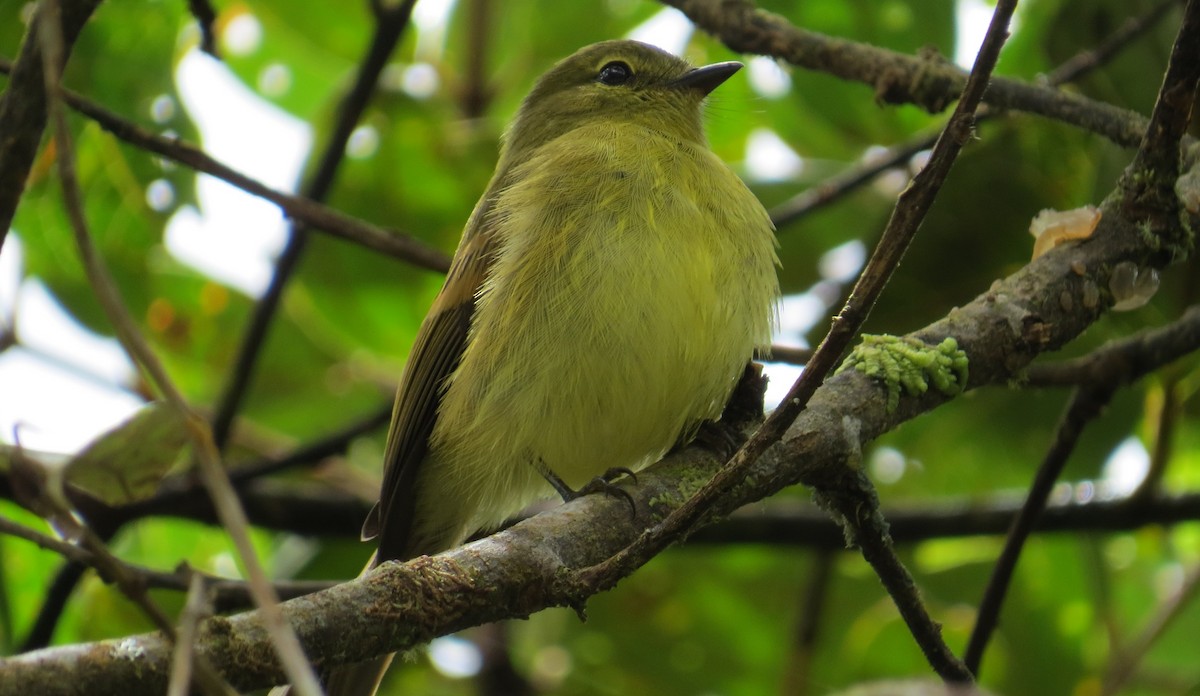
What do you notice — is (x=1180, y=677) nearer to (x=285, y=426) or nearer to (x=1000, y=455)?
(x=1000, y=455)

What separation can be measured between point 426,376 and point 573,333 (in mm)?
627

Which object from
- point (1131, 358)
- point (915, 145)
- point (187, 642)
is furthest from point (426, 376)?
point (187, 642)

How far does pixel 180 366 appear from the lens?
575 cm

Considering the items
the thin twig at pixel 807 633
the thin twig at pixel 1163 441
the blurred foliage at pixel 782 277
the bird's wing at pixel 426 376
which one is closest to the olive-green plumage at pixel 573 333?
the bird's wing at pixel 426 376

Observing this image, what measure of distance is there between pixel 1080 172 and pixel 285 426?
3341 mm

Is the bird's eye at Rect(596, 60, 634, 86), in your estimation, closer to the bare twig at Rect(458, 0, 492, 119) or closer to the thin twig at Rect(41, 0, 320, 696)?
the bare twig at Rect(458, 0, 492, 119)

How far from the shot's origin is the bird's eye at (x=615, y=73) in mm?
5297

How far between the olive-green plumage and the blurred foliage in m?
0.72

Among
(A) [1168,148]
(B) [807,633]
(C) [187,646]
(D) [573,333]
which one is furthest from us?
(B) [807,633]

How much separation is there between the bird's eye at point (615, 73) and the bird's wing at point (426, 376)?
122 centimetres

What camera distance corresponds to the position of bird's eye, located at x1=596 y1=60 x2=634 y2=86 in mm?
5297

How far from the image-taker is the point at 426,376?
4160 millimetres

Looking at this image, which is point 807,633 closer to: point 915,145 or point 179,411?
point 915,145

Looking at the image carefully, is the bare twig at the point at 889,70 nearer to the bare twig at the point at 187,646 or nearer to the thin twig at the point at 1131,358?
the thin twig at the point at 1131,358
